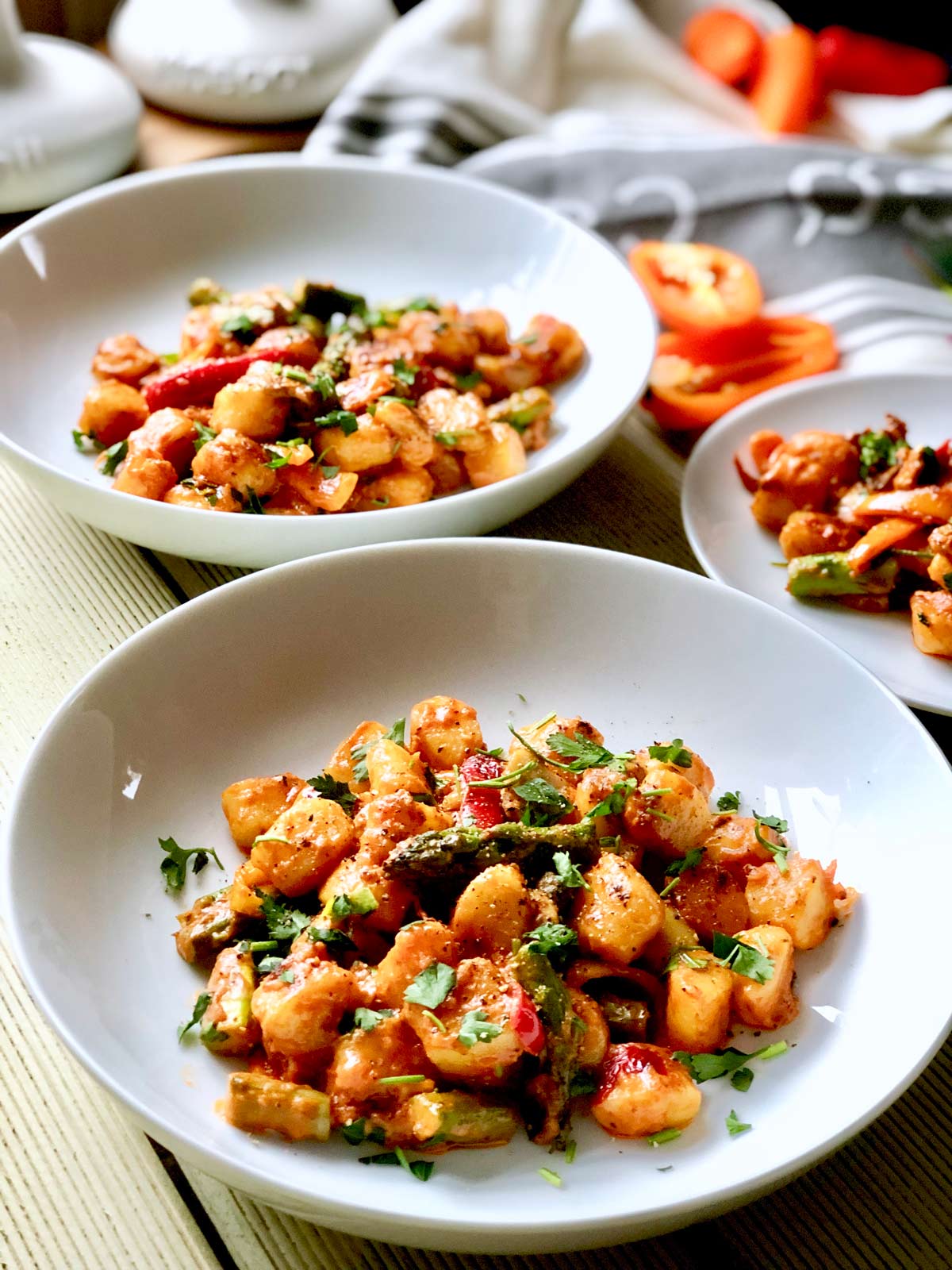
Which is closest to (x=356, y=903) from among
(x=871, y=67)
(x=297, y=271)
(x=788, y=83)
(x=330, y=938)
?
(x=330, y=938)

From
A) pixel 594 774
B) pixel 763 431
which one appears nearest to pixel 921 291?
pixel 763 431

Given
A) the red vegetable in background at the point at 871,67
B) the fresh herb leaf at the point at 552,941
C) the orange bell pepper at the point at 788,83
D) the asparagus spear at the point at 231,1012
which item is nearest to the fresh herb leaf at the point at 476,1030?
the fresh herb leaf at the point at 552,941

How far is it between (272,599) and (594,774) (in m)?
0.46

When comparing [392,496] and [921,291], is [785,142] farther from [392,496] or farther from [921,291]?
[392,496]

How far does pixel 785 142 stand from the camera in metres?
2.87

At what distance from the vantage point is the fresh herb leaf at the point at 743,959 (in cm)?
123

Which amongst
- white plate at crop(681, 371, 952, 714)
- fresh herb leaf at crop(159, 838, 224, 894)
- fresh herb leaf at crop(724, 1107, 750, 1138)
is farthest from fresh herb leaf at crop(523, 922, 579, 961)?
white plate at crop(681, 371, 952, 714)

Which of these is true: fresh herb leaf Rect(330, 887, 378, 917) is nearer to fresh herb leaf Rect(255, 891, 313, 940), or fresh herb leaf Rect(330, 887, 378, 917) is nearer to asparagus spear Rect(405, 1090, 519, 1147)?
fresh herb leaf Rect(255, 891, 313, 940)

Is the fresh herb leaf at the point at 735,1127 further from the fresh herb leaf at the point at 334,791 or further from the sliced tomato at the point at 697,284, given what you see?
the sliced tomato at the point at 697,284

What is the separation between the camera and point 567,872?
4.24ft

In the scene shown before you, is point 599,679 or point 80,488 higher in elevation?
point 80,488

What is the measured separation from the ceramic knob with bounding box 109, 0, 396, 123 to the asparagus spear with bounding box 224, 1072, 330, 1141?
2.42m

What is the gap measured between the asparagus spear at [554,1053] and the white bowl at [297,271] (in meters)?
0.73

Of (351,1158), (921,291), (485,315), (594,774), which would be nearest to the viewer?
(351,1158)
